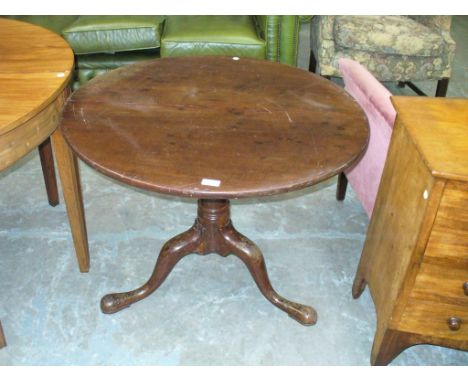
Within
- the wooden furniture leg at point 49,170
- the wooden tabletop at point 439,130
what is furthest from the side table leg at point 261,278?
the wooden furniture leg at point 49,170

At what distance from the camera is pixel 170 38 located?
9.50 feet

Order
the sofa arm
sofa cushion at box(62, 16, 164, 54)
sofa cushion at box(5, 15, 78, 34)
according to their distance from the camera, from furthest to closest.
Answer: sofa cushion at box(5, 15, 78, 34) → sofa cushion at box(62, 16, 164, 54) → the sofa arm

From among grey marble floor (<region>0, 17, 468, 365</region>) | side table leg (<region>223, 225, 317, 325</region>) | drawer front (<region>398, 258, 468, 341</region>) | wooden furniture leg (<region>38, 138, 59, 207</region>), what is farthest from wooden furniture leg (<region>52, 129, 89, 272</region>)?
drawer front (<region>398, 258, 468, 341</region>)

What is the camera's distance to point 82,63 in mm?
3066

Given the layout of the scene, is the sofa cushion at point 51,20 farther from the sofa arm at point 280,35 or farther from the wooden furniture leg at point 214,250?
the wooden furniture leg at point 214,250

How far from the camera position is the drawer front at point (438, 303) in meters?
1.31

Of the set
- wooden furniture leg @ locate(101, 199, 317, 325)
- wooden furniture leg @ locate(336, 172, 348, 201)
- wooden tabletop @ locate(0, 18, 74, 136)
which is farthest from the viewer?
wooden furniture leg @ locate(336, 172, 348, 201)

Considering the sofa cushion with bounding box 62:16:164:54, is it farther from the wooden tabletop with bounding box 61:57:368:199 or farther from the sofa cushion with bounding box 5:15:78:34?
the wooden tabletop with bounding box 61:57:368:199

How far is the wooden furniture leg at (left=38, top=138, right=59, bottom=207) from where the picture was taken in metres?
2.17

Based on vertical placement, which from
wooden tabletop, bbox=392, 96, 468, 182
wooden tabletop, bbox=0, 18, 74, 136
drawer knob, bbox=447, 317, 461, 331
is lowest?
drawer knob, bbox=447, 317, 461, 331

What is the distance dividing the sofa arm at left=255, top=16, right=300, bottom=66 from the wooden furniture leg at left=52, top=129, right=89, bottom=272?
159 centimetres

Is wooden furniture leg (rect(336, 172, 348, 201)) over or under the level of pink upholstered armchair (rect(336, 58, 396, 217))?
under
